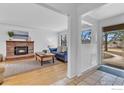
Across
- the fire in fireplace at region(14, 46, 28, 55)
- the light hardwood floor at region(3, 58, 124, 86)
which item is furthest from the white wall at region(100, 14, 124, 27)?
the fire in fireplace at region(14, 46, 28, 55)

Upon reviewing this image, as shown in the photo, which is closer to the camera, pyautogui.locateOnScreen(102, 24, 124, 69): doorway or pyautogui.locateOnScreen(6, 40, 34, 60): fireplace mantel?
pyautogui.locateOnScreen(102, 24, 124, 69): doorway

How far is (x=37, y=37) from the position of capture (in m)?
6.95

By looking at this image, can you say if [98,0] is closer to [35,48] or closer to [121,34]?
[121,34]

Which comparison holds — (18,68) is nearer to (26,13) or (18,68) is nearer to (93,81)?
(26,13)

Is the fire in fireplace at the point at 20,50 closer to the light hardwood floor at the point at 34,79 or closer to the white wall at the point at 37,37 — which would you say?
the white wall at the point at 37,37

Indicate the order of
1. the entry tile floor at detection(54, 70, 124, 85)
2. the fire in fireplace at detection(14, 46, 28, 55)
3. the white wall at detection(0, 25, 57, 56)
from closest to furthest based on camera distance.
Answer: the entry tile floor at detection(54, 70, 124, 85) → the white wall at detection(0, 25, 57, 56) → the fire in fireplace at detection(14, 46, 28, 55)

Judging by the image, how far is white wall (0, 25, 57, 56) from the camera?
211 inches

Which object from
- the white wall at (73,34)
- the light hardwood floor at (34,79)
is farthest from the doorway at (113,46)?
the light hardwood floor at (34,79)

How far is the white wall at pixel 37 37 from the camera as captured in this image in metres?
5.36

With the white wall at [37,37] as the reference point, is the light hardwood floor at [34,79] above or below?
below

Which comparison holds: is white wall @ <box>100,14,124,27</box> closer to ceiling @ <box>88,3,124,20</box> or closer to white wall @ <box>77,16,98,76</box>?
ceiling @ <box>88,3,124,20</box>

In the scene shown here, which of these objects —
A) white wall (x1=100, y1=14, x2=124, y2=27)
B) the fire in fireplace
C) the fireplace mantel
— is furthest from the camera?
the fire in fireplace

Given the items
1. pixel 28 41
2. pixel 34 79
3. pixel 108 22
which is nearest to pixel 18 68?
pixel 34 79

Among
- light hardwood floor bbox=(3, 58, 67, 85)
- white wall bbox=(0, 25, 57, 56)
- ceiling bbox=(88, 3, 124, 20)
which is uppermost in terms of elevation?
ceiling bbox=(88, 3, 124, 20)
